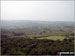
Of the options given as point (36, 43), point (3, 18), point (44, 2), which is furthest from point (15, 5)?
point (36, 43)

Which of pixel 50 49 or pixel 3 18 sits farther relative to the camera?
pixel 50 49

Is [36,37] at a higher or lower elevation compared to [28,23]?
lower

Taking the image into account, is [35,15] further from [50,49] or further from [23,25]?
[50,49]

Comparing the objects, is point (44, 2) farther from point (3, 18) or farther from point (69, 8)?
point (3, 18)

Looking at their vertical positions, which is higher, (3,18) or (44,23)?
(3,18)

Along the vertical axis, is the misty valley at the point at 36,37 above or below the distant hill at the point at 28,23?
below

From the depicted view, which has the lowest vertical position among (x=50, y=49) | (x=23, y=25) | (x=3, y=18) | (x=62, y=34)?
(x=50, y=49)

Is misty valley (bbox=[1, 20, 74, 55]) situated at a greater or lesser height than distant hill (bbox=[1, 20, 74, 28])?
lesser
